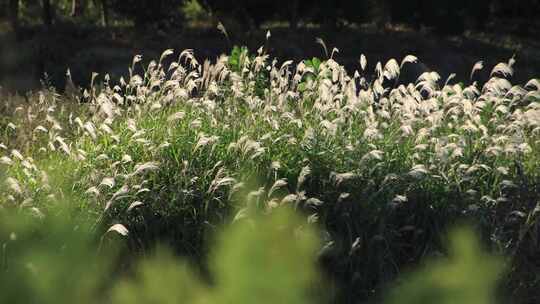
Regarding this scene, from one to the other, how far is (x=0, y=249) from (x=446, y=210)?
3394 millimetres

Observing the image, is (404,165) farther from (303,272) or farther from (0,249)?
(303,272)

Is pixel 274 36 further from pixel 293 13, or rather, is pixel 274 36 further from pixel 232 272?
Answer: pixel 232 272

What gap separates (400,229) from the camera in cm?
462

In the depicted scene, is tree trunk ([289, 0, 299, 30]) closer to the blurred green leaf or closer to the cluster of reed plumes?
the cluster of reed plumes

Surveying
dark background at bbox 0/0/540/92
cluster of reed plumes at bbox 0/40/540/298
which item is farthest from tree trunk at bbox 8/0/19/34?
cluster of reed plumes at bbox 0/40/540/298

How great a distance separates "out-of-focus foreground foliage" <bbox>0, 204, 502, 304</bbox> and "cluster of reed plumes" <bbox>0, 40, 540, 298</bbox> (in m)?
2.57

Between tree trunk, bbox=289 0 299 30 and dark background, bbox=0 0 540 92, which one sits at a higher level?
tree trunk, bbox=289 0 299 30

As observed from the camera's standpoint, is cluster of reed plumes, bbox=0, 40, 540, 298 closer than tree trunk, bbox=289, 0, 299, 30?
Yes

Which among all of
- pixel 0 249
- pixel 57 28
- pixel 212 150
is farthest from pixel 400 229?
pixel 57 28

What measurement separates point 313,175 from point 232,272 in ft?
12.3

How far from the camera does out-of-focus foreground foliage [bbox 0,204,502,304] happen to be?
120 centimetres

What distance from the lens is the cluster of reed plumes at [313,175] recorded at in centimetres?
457

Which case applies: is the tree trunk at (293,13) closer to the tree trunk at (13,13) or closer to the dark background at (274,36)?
the dark background at (274,36)

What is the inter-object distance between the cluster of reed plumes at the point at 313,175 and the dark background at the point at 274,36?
10503 millimetres
